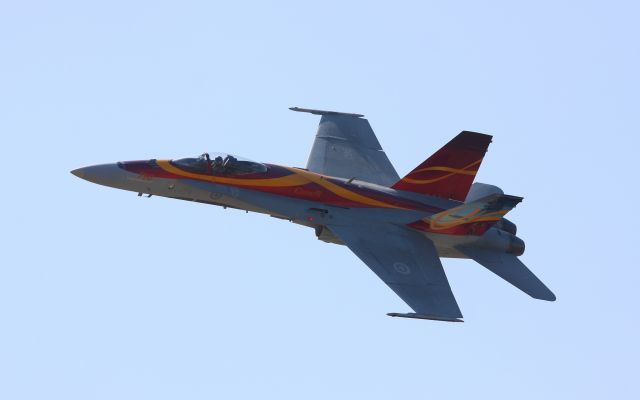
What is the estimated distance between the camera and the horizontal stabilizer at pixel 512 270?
143ft

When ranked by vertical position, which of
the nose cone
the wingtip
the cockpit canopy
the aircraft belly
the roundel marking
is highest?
the cockpit canopy

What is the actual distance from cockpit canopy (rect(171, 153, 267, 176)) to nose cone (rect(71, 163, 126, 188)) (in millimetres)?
1570

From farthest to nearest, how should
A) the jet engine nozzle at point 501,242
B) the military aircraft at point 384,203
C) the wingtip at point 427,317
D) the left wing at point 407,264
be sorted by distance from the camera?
the jet engine nozzle at point 501,242, the military aircraft at point 384,203, the left wing at point 407,264, the wingtip at point 427,317

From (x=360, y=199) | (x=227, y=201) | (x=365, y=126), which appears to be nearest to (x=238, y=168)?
(x=227, y=201)

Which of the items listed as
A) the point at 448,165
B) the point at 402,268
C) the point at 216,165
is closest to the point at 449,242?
the point at 448,165

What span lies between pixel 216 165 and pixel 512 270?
9287 millimetres

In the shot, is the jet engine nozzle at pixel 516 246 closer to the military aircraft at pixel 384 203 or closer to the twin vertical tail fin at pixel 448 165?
the military aircraft at pixel 384 203

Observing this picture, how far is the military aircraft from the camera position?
4297cm

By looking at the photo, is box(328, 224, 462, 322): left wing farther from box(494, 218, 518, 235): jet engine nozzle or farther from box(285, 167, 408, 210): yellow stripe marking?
box(494, 218, 518, 235): jet engine nozzle

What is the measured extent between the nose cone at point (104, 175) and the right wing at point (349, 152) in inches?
253

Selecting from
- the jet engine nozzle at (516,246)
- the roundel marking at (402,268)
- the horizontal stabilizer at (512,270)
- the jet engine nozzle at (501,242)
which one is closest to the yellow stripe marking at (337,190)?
the roundel marking at (402,268)

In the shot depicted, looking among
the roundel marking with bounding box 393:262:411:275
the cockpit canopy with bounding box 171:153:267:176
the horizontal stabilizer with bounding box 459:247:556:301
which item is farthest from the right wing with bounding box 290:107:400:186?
the roundel marking with bounding box 393:262:411:275

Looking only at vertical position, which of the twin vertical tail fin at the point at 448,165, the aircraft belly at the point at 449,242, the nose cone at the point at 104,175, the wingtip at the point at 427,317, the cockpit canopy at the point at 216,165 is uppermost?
the twin vertical tail fin at the point at 448,165

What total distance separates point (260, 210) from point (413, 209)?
4.54 metres
